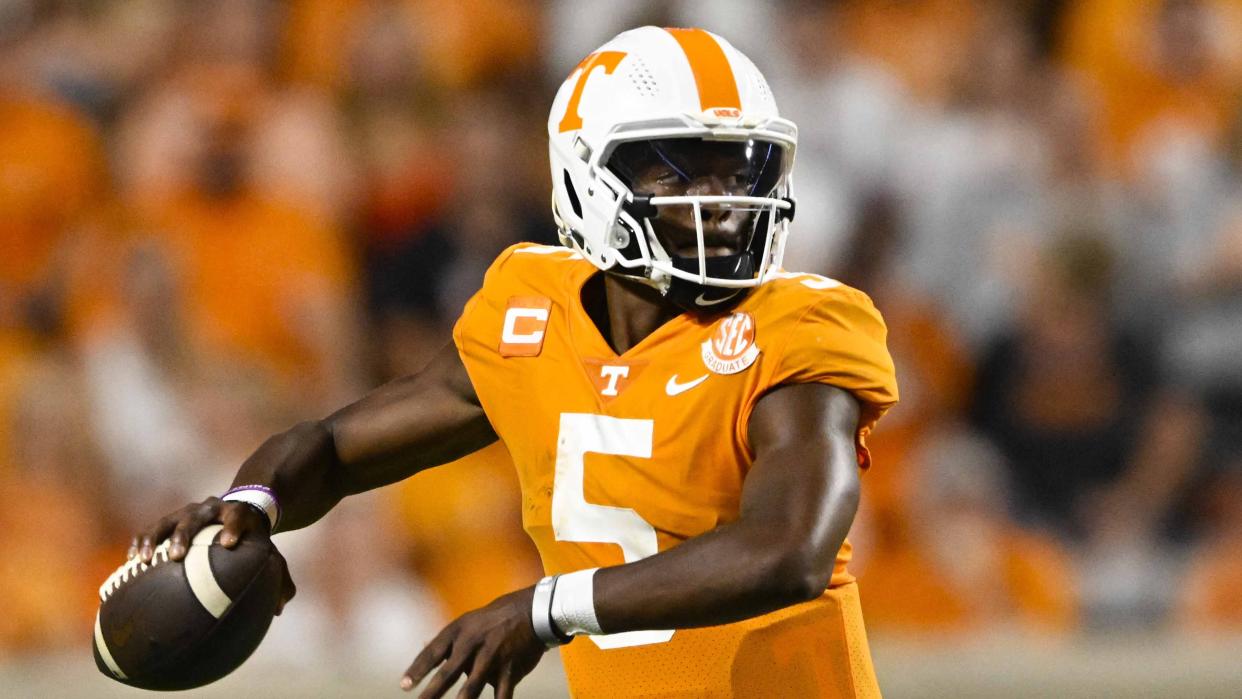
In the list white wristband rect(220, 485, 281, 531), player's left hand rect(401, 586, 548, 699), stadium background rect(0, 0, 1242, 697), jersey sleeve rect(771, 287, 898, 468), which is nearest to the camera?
player's left hand rect(401, 586, 548, 699)

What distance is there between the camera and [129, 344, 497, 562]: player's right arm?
8.82 ft

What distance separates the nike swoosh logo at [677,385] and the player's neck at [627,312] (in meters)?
0.16

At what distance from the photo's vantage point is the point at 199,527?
2.49m

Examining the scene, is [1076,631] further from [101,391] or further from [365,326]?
[101,391]

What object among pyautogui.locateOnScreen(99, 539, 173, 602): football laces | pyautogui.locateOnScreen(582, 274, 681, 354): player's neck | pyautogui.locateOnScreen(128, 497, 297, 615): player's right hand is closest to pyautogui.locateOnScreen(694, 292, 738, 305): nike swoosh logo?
pyautogui.locateOnScreen(582, 274, 681, 354): player's neck

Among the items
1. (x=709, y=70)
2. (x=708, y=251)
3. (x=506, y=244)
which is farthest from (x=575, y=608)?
(x=506, y=244)

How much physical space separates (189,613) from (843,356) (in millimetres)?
959

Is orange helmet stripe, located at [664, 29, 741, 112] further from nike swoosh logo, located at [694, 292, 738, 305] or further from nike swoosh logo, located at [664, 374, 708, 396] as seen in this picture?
nike swoosh logo, located at [664, 374, 708, 396]

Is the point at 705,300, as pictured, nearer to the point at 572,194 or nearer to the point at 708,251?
the point at 708,251

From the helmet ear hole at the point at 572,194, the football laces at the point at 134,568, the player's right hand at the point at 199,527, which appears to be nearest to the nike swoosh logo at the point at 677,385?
the helmet ear hole at the point at 572,194

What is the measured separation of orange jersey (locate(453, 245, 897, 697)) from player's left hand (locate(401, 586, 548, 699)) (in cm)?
38

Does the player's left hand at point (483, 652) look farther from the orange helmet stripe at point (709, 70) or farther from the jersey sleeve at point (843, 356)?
the orange helmet stripe at point (709, 70)

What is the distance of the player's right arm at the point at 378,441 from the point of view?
2688mm

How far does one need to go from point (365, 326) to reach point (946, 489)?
1.79 metres
